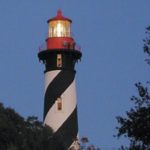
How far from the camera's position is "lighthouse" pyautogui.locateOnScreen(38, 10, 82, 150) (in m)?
52.5

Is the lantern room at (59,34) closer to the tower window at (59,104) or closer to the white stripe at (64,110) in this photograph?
the white stripe at (64,110)

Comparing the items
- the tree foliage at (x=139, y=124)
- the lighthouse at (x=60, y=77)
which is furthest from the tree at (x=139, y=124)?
the lighthouse at (x=60, y=77)

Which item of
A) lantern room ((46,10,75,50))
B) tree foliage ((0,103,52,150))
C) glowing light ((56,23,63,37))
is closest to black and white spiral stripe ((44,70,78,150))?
lantern room ((46,10,75,50))

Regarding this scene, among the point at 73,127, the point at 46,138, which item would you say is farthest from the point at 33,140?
the point at 73,127

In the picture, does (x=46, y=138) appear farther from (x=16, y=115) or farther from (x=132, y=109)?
(x=132, y=109)

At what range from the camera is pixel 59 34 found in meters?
54.6

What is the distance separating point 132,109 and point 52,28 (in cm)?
3257

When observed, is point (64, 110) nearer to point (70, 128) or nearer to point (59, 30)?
point (70, 128)

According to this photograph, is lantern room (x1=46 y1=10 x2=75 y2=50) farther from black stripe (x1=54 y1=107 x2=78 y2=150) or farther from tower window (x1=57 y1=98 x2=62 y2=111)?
black stripe (x1=54 y1=107 x2=78 y2=150)

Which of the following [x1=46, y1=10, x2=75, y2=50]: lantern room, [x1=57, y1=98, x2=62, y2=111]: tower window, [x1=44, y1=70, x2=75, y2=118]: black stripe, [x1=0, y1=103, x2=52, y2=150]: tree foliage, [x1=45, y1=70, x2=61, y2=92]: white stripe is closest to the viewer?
[x1=0, y1=103, x2=52, y2=150]: tree foliage

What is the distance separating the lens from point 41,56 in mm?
54312

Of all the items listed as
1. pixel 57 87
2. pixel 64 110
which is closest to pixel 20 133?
pixel 64 110

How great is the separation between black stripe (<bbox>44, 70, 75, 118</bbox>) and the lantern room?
6.36 feet

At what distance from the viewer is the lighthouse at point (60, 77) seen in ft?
172
